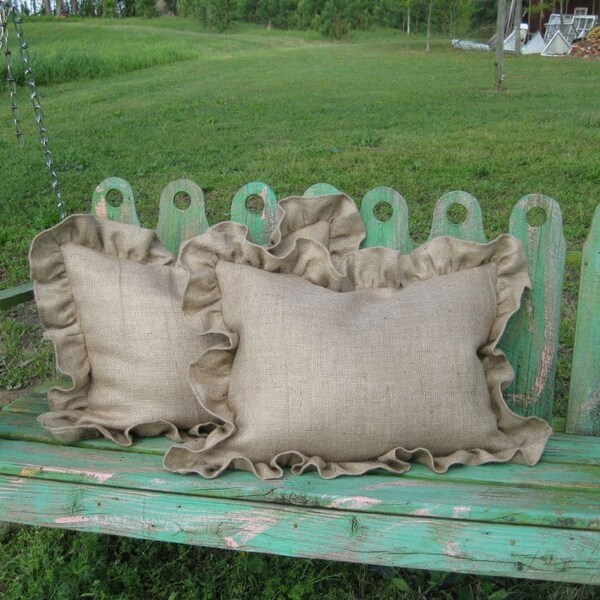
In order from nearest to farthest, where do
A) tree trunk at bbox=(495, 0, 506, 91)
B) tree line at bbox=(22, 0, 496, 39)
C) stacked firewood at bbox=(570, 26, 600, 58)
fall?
tree trunk at bbox=(495, 0, 506, 91) < stacked firewood at bbox=(570, 26, 600, 58) < tree line at bbox=(22, 0, 496, 39)

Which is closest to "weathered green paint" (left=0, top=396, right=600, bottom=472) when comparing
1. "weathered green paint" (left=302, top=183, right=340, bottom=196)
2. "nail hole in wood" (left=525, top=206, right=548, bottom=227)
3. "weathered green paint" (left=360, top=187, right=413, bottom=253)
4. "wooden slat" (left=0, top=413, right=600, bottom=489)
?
"wooden slat" (left=0, top=413, right=600, bottom=489)

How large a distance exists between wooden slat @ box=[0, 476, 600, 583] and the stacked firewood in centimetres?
2116

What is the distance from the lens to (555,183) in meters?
6.09

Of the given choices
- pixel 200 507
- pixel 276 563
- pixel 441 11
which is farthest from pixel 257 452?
pixel 441 11

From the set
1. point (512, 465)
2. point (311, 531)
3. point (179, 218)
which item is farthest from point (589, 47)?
point (311, 531)

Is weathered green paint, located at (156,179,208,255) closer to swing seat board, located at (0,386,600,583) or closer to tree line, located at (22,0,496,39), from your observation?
swing seat board, located at (0,386,600,583)

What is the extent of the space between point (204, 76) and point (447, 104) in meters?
7.63

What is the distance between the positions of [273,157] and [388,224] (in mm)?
4945

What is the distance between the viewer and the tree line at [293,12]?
33219 mm

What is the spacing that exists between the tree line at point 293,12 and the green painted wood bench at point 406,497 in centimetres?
2614

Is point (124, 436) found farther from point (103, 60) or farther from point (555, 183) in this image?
point (103, 60)

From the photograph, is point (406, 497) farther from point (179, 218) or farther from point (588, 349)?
point (179, 218)

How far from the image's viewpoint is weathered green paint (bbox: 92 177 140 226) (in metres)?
2.90

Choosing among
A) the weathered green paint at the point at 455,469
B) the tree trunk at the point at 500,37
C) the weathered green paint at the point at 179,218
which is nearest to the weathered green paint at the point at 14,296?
the weathered green paint at the point at 455,469
